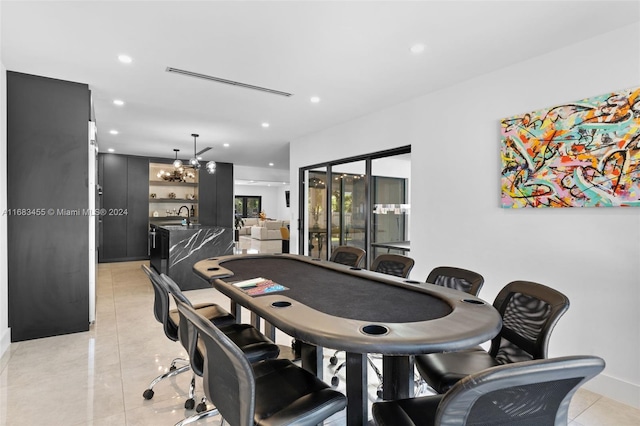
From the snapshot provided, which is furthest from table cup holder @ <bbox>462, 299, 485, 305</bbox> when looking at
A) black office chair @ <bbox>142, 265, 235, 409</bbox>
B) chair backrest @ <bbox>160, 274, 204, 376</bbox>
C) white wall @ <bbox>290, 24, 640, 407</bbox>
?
black office chair @ <bbox>142, 265, 235, 409</bbox>

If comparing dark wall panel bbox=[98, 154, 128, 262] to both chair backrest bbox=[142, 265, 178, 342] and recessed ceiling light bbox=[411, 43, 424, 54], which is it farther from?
recessed ceiling light bbox=[411, 43, 424, 54]

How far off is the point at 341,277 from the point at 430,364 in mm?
908

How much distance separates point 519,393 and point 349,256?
8.40 ft

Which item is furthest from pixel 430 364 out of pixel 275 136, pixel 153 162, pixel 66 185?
pixel 153 162

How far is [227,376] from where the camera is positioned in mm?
1353

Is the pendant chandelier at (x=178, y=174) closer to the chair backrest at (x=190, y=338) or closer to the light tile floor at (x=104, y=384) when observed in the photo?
the light tile floor at (x=104, y=384)

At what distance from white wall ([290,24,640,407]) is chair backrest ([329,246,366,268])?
40.9 inches

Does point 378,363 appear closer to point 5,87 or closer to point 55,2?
point 55,2

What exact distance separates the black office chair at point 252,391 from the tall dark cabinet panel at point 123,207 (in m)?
8.23

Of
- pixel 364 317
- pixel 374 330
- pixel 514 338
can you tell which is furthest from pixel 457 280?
pixel 374 330

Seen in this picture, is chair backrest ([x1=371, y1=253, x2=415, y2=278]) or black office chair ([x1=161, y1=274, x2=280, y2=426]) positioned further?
chair backrest ([x1=371, y1=253, x2=415, y2=278])

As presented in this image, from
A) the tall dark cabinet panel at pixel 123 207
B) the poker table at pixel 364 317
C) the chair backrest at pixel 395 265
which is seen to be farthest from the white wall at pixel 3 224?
the tall dark cabinet panel at pixel 123 207

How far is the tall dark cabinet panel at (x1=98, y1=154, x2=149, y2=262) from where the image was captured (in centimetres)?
838

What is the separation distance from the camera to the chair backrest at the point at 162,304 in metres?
2.28
